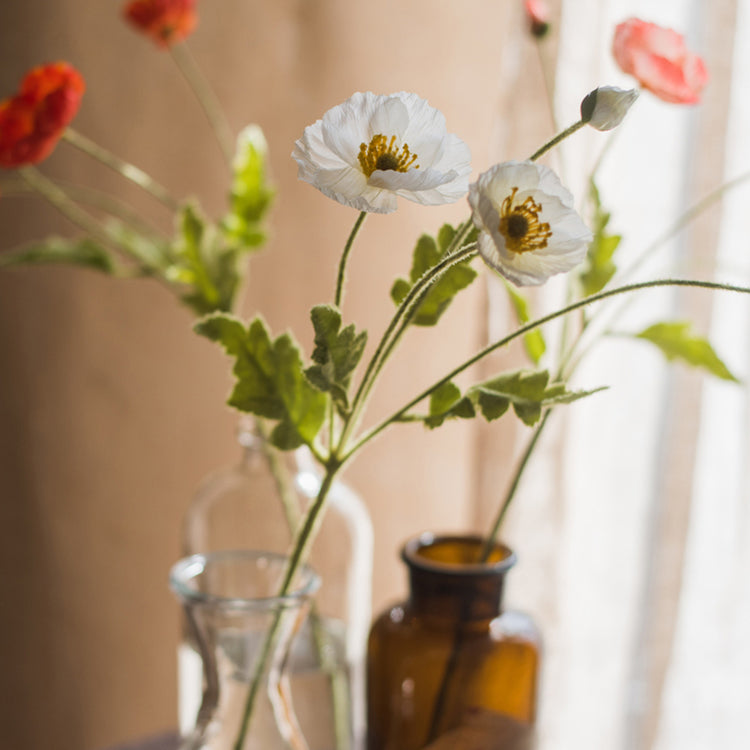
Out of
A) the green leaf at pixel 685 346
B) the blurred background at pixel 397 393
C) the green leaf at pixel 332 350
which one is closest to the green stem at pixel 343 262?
the green leaf at pixel 332 350

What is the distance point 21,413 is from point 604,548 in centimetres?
82

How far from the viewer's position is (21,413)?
1252 mm

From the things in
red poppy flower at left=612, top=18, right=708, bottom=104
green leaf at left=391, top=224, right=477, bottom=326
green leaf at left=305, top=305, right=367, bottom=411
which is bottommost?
green leaf at left=305, top=305, right=367, bottom=411

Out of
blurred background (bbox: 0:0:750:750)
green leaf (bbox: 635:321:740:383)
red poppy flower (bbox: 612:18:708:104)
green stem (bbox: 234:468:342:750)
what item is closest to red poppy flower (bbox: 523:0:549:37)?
red poppy flower (bbox: 612:18:708:104)

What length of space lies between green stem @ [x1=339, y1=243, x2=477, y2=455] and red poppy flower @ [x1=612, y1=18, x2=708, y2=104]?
192 mm

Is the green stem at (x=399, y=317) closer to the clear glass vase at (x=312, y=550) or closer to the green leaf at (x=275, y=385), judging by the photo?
the green leaf at (x=275, y=385)

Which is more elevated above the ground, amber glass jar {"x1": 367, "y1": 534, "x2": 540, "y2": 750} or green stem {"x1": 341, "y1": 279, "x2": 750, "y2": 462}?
green stem {"x1": 341, "y1": 279, "x2": 750, "y2": 462}

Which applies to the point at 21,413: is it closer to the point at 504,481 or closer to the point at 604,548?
the point at 504,481

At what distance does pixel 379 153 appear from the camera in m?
0.31

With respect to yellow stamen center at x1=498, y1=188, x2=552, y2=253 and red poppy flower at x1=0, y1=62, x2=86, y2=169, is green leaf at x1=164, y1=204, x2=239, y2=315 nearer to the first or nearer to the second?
red poppy flower at x1=0, y1=62, x2=86, y2=169

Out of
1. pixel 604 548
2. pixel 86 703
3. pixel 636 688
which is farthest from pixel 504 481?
pixel 86 703

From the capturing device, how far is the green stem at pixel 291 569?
16.3 inches

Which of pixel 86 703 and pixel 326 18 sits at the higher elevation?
pixel 326 18

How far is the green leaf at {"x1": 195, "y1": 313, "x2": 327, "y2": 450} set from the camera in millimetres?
407
